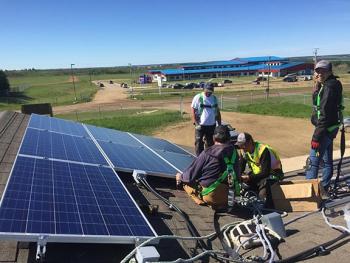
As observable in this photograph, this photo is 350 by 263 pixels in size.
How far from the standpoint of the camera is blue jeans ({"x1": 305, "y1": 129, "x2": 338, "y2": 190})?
23.0 ft

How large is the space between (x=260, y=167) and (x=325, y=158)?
1440 mm

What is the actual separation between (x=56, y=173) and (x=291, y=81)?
336 ft

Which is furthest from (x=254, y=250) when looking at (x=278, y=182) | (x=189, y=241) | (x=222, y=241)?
(x=278, y=182)

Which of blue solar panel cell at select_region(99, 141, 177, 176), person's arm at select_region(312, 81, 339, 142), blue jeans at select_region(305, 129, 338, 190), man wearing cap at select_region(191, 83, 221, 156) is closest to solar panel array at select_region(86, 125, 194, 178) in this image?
blue solar panel cell at select_region(99, 141, 177, 176)

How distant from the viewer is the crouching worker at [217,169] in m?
5.47

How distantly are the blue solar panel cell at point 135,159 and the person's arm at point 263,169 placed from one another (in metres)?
1.33

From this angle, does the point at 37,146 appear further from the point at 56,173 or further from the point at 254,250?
the point at 254,250

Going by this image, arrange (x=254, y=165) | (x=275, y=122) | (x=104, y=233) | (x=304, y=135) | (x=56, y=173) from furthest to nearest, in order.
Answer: (x=275, y=122), (x=304, y=135), (x=254, y=165), (x=56, y=173), (x=104, y=233)

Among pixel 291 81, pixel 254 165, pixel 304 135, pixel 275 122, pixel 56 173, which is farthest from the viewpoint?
pixel 291 81

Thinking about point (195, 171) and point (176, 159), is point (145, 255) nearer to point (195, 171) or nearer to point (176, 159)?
point (195, 171)

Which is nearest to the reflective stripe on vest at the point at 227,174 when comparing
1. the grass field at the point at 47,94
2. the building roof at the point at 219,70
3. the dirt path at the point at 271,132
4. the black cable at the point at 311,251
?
the black cable at the point at 311,251

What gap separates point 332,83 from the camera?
6.65 m

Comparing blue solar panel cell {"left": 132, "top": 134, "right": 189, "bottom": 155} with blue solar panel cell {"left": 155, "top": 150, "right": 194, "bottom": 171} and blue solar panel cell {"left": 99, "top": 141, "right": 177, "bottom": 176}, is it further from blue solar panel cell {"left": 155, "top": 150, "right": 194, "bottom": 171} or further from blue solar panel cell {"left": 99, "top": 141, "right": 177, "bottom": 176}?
blue solar panel cell {"left": 99, "top": 141, "right": 177, "bottom": 176}

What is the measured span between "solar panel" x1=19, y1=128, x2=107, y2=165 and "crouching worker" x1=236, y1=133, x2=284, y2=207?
2349 mm
